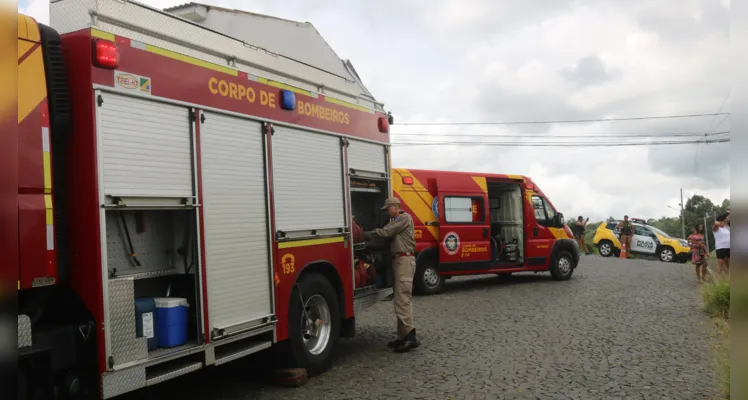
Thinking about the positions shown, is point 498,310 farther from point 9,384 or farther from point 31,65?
point 9,384

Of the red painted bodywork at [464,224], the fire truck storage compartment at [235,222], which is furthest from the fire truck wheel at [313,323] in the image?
the red painted bodywork at [464,224]

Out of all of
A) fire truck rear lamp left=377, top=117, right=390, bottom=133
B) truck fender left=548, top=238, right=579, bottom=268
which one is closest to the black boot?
fire truck rear lamp left=377, top=117, right=390, bottom=133

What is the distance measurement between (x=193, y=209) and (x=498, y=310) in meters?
7.48

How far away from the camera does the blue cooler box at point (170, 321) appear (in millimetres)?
4680

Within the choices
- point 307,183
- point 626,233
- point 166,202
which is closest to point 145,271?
point 166,202

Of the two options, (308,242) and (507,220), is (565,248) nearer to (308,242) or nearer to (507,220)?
(507,220)

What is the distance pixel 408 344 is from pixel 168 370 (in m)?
3.81

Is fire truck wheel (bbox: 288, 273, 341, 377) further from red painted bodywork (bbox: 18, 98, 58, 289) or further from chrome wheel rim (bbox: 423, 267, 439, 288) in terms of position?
chrome wheel rim (bbox: 423, 267, 439, 288)

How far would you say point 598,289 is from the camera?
45.1 feet

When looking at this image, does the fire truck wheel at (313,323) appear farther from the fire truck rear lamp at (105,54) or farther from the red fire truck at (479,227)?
the red fire truck at (479,227)

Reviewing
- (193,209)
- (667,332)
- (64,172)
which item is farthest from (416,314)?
(64,172)


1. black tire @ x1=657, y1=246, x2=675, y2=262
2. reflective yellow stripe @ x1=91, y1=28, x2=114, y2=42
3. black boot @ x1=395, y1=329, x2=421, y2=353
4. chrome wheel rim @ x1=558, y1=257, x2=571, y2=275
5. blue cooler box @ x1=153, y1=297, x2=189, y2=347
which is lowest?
black tire @ x1=657, y1=246, x2=675, y2=262

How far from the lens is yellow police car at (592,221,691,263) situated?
24.4 meters

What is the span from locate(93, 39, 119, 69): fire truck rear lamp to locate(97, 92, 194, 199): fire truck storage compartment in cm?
22
